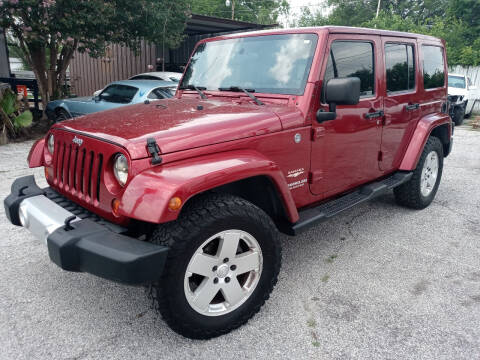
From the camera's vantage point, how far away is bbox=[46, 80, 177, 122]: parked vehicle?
809 centimetres

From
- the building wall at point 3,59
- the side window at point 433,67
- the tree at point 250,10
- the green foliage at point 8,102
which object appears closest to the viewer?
the side window at point 433,67

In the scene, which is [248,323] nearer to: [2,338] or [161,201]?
[161,201]

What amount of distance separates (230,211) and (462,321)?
1797 millimetres

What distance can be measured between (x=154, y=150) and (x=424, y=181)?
12.2 feet

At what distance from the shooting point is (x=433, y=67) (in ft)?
15.3

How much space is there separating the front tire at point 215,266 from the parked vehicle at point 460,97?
39.4 feet

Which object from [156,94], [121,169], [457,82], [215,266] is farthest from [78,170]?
[457,82]

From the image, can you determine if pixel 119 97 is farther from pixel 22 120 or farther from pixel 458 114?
pixel 458 114

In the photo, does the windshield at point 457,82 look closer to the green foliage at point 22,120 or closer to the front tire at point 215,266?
the green foliage at point 22,120

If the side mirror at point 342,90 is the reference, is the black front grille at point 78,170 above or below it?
below

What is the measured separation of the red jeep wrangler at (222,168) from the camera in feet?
7.06

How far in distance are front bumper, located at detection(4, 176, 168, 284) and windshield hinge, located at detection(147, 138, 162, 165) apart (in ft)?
1.46

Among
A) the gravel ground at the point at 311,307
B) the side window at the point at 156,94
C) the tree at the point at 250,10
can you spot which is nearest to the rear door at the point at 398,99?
the gravel ground at the point at 311,307

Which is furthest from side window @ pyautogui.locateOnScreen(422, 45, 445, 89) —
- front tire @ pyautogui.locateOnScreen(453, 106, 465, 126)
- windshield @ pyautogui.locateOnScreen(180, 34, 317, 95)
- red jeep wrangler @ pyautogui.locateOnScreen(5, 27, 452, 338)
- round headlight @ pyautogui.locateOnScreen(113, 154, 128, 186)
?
front tire @ pyautogui.locateOnScreen(453, 106, 465, 126)
